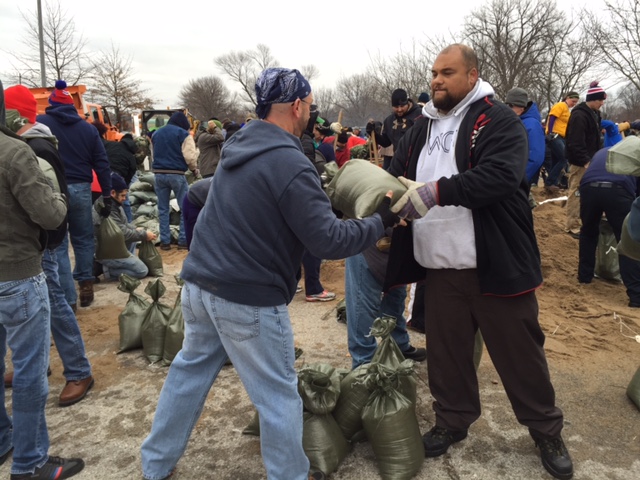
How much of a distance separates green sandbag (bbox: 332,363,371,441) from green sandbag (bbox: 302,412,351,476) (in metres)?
0.09

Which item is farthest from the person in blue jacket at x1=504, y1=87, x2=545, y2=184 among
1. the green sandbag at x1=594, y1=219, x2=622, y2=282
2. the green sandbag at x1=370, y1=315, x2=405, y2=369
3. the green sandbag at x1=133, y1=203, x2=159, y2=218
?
the green sandbag at x1=133, y1=203, x2=159, y2=218

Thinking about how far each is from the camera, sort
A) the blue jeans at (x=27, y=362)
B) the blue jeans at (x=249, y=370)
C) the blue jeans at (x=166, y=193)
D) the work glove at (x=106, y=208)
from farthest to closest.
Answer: the blue jeans at (x=166, y=193)
the work glove at (x=106, y=208)
the blue jeans at (x=27, y=362)
the blue jeans at (x=249, y=370)

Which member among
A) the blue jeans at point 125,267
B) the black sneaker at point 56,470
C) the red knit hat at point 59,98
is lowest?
the black sneaker at point 56,470

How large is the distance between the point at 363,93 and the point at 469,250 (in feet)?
190

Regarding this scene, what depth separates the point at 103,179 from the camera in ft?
17.8

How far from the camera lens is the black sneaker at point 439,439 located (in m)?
2.68

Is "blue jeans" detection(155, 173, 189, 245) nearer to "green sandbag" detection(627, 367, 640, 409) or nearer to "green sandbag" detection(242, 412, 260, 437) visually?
"green sandbag" detection(242, 412, 260, 437)

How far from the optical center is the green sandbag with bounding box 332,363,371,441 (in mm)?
2721

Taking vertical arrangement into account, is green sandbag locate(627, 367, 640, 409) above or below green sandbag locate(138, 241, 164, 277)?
below

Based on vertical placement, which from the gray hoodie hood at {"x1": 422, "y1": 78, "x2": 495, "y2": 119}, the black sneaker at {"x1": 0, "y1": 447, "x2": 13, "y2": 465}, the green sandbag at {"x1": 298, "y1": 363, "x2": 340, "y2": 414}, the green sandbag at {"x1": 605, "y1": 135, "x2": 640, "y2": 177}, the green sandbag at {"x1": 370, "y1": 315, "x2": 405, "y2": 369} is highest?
the gray hoodie hood at {"x1": 422, "y1": 78, "x2": 495, "y2": 119}

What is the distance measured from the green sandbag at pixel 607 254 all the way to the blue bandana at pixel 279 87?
497 cm

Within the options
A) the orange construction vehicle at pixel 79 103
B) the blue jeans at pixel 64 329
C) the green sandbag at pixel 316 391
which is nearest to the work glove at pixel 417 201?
the green sandbag at pixel 316 391

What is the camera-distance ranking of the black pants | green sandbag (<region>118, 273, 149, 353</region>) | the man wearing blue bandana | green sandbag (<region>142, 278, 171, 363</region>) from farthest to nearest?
the black pants < green sandbag (<region>118, 273, 149, 353</region>) < green sandbag (<region>142, 278, 171, 363</region>) < the man wearing blue bandana

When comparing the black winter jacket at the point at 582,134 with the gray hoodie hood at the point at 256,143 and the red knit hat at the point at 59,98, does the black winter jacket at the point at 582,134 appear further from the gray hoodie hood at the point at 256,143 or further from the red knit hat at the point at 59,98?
the red knit hat at the point at 59,98
